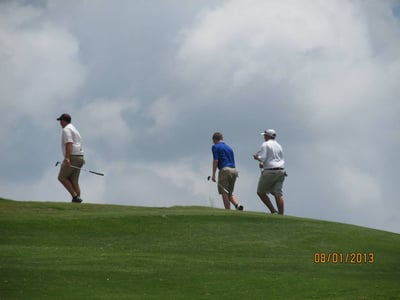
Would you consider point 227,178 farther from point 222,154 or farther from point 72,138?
point 72,138

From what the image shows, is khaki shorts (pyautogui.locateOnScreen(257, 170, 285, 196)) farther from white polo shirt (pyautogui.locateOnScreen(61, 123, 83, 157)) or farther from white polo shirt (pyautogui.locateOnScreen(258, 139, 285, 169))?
white polo shirt (pyautogui.locateOnScreen(61, 123, 83, 157))

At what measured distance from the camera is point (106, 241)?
82.1 feet

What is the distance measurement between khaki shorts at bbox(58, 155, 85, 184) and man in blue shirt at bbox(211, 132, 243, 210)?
3697 millimetres

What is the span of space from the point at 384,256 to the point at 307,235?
245 cm

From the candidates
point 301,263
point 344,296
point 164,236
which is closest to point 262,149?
point 164,236

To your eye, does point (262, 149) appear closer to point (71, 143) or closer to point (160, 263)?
point (71, 143)

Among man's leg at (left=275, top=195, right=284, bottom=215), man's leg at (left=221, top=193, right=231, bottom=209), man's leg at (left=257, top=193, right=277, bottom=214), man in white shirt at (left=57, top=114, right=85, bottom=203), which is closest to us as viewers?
man in white shirt at (left=57, top=114, right=85, bottom=203)

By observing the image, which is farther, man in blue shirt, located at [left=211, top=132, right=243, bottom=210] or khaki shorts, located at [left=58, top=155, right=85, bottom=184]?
man in blue shirt, located at [left=211, top=132, right=243, bottom=210]
